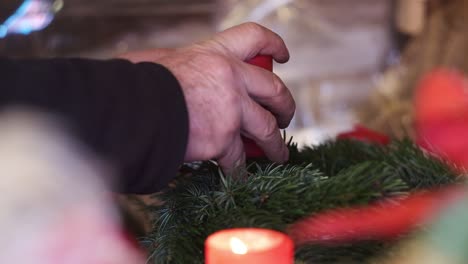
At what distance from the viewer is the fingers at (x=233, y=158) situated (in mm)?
420

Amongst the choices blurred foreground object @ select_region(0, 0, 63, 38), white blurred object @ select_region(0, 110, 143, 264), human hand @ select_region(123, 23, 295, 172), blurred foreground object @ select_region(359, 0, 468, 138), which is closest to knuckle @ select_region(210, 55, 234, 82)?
human hand @ select_region(123, 23, 295, 172)

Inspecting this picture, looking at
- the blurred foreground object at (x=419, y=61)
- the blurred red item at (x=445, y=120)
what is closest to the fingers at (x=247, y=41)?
the blurred red item at (x=445, y=120)

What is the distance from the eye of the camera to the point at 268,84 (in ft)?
1.47

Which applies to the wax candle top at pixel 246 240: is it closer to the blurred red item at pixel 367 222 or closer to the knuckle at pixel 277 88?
the blurred red item at pixel 367 222

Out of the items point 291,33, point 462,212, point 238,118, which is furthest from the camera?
point 291,33

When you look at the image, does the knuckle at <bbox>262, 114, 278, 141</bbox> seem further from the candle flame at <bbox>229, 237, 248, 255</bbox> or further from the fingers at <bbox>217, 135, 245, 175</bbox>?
the candle flame at <bbox>229, 237, 248, 255</bbox>

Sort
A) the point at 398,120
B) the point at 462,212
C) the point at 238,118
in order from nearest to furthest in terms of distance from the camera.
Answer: the point at 462,212
the point at 238,118
the point at 398,120

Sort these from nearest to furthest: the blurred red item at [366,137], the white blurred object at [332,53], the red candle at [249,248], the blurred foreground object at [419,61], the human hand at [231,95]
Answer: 1. the red candle at [249,248]
2. the human hand at [231,95]
3. the blurred red item at [366,137]
4. the blurred foreground object at [419,61]
5. the white blurred object at [332,53]

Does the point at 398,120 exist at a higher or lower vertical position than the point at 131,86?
lower

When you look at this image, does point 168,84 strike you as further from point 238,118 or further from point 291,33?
point 291,33

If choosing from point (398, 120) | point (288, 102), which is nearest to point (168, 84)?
point (288, 102)

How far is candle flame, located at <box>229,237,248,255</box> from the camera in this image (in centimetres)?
27

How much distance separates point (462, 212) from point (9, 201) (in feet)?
0.77

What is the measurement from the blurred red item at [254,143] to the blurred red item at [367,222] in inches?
5.3
